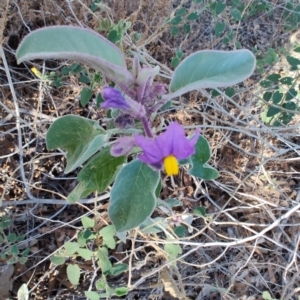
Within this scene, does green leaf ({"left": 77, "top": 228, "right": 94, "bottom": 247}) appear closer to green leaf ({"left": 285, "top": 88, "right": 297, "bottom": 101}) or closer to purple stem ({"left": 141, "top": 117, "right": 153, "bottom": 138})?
purple stem ({"left": 141, "top": 117, "right": 153, "bottom": 138})

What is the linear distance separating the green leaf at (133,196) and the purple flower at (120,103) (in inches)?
5.8

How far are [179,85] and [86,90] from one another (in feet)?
1.53

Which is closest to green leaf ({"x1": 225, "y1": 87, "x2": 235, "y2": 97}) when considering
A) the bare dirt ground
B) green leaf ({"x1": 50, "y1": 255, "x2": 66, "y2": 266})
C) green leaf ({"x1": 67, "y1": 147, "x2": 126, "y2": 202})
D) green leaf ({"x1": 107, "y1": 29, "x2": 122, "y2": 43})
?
the bare dirt ground

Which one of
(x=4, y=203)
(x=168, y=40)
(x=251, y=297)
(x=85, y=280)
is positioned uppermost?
(x=168, y=40)

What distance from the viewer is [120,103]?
0.65m

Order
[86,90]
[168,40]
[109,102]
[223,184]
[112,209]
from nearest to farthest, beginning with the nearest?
[109,102], [112,209], [86,90], [223,184], [168,40]

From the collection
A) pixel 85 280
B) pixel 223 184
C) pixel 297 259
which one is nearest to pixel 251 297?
pixel 297 259

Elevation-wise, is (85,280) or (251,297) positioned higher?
(85,280)

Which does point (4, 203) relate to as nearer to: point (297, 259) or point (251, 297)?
point (251, 297)

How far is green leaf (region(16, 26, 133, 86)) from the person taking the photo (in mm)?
580

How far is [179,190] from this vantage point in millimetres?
1521

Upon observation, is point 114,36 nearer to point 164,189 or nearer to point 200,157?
point 200,157

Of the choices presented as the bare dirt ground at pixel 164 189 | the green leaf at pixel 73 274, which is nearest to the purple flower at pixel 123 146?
the green leaf at pixel 73 274

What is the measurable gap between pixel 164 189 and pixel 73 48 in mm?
974
